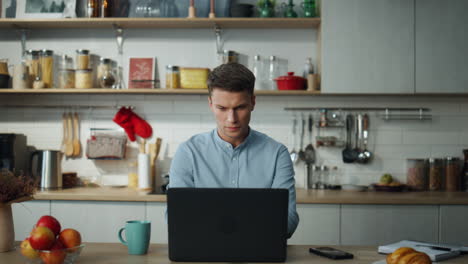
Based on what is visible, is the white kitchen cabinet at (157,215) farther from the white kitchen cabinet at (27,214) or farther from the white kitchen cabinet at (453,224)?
the white kitchen cabinet at (453,224)

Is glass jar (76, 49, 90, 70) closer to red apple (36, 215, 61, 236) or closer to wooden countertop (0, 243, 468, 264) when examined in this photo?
wooden countertop (0, 243, 468, 264)

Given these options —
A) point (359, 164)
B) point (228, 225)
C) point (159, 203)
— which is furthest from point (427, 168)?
point (228, 225)

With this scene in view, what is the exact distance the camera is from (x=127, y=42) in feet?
13.9

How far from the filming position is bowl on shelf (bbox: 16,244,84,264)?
170 cm

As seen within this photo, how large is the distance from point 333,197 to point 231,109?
168cm

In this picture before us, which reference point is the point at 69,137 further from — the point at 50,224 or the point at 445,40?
the point at 445,40

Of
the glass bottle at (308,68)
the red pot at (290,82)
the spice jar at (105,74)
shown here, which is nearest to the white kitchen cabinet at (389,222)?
the red pot at (290,82)

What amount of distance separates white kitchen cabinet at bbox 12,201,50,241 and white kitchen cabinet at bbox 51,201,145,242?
70 mm

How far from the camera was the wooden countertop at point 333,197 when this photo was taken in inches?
140

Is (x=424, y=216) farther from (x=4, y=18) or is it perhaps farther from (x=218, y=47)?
(x=4, y=18)

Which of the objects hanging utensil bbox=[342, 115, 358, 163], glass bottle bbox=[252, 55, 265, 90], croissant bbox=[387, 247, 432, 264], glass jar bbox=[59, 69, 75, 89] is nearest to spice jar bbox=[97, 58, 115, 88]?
glass jar bbox=[59, 69, 75, 89]

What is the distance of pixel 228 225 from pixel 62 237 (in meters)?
0.55

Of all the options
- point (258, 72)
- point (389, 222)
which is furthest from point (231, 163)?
point (258, 72)

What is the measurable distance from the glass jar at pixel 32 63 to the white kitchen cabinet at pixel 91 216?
1.06m
